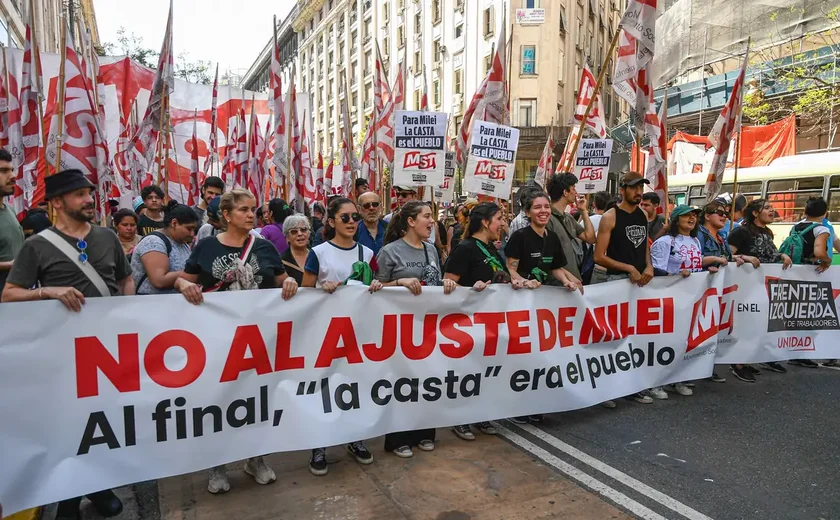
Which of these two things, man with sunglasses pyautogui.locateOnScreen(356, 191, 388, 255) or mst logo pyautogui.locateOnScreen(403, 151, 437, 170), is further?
mst logo pyautogui.locateOnScreen(403, 151, 437, 170)

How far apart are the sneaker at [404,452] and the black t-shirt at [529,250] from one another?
5.39 ft

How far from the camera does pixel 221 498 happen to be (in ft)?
11.6

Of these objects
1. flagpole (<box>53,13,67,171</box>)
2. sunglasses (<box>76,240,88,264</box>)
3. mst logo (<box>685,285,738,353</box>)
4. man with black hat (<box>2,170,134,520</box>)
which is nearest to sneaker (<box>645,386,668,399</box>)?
mst logo (<box>685,285,738,353</box>)

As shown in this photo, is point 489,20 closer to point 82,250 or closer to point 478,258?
point 478,258

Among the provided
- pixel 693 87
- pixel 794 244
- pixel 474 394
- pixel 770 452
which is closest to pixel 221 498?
pixel 474 394

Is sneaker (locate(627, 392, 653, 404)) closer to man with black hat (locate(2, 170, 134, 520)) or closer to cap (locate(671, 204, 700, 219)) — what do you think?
cap (locate(671, 204, 700, 219))

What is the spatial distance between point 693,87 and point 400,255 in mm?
24238

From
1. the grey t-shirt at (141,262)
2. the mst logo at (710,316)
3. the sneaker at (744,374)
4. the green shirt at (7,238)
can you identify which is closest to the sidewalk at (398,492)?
the grey t-shirt at (141,262)

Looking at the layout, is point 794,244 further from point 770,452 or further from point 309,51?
point 309,51

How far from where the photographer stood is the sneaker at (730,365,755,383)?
6031 mm

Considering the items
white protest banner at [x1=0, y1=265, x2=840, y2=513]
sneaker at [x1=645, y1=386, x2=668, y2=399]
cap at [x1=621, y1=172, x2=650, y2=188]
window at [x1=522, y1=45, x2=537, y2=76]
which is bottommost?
sneaker at [x1=645, y1=386, x2=668, y2=399]

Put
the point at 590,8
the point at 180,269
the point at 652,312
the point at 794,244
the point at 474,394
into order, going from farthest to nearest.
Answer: the point at 590,8 → the point at 794,244 → the point at 652,312 → the point at 474,394 → the point at 180,269

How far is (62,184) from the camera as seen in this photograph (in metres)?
3.26

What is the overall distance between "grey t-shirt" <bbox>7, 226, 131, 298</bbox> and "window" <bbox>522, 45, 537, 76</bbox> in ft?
105
